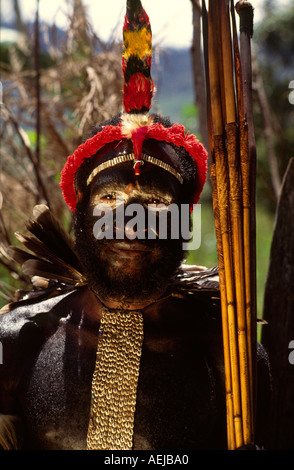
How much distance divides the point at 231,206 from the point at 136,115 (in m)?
0.60

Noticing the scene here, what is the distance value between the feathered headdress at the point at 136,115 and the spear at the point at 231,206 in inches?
13.7

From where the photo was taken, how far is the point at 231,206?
1.66 m

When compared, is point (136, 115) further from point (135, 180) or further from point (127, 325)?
point (127, 325)

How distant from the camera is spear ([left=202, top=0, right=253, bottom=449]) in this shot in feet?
5.35

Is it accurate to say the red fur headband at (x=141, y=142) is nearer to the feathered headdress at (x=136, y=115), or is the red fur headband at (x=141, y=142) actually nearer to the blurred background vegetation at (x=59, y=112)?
the feathered headdress at (x=136, y=115)

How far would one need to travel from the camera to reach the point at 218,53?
1.65 meters

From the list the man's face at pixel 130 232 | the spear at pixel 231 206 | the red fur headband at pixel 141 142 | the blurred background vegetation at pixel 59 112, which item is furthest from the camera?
the blurred background vegetation at pixel 59 112

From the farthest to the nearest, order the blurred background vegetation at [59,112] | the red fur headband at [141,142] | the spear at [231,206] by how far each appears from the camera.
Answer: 1. the blurred background vegetation at [59,112]
2. the red fur headband at [141,142]
3. the spear at [231,206]

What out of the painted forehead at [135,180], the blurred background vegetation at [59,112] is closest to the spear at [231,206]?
the painted forehead at [135,180]

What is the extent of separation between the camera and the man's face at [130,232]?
1893 millimetres

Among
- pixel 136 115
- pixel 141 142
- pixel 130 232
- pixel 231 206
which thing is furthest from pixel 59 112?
pixel 231 206

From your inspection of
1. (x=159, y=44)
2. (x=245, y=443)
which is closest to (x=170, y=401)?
(x=245, y=443)

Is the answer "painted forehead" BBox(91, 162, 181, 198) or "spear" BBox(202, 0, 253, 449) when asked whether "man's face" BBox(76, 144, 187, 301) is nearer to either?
"painted forehead" BBox(91, 162, 181, 198)
